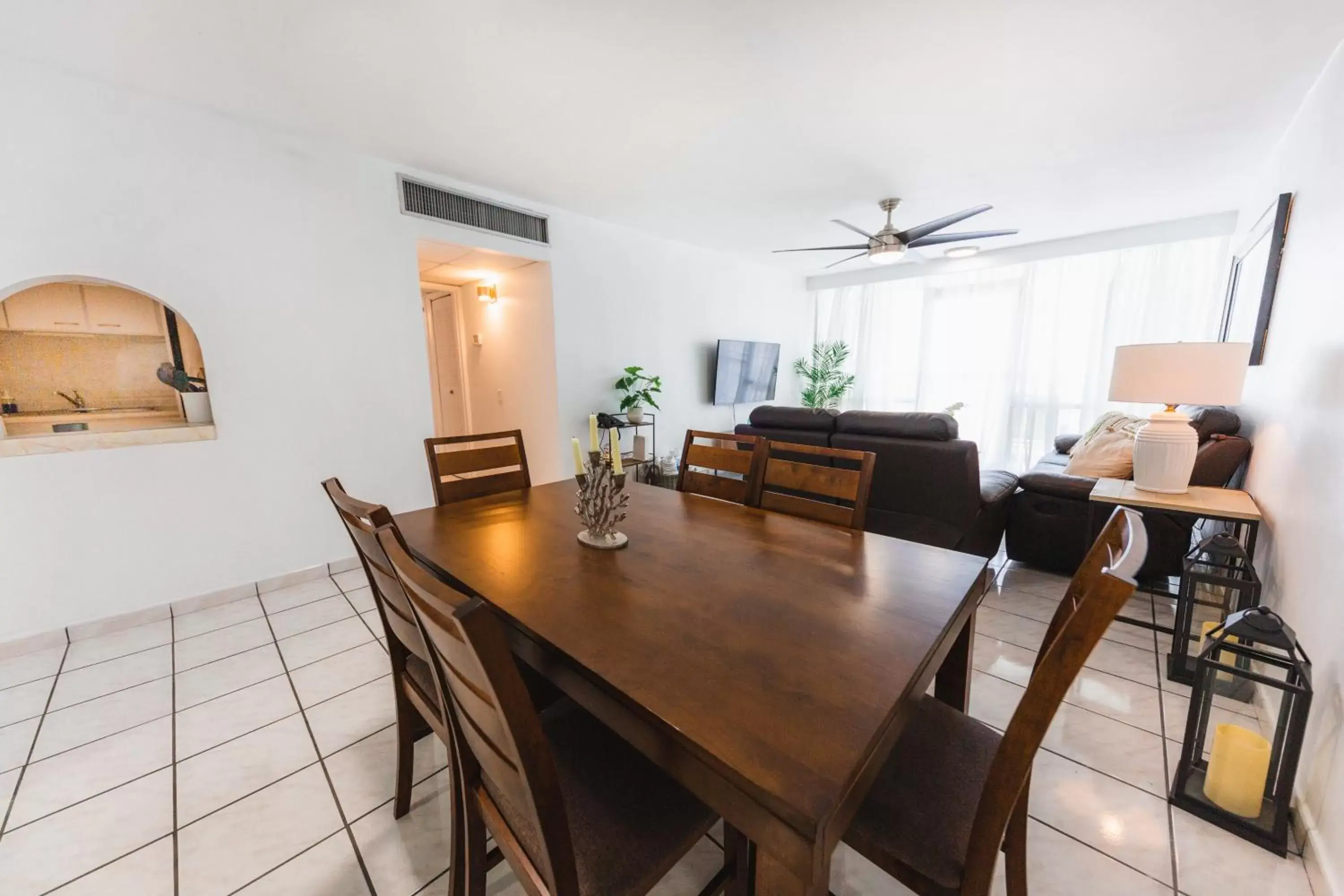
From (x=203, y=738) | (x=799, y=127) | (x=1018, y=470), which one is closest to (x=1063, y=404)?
(x=1018, y=470)

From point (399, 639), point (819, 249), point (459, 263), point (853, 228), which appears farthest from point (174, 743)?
point (819, 249)

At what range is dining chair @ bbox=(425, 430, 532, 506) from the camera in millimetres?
1893

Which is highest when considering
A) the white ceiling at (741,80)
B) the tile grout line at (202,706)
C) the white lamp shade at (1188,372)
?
the white ceiling at (741,80)

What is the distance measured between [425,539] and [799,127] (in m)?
2.64

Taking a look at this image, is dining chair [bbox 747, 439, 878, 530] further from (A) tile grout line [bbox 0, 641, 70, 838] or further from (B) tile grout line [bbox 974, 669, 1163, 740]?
(A) tile grout line [bbox 0, 641, 70, 838]

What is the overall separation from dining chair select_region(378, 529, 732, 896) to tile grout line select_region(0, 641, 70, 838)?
145 cm

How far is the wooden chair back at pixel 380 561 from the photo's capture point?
88 cm

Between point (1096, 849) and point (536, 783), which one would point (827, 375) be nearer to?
point (1096, 849)

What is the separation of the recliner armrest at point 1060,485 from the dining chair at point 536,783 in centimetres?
269

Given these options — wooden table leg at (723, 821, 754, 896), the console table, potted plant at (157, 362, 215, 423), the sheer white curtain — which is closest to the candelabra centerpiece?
wooden table leg at (723, 821, 754, 896)

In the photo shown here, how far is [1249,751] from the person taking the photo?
1.30m

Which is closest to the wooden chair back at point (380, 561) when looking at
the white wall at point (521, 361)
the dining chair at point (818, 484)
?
the dining chair at point (818, 484)

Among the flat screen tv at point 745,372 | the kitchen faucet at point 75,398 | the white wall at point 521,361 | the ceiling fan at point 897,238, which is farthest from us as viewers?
the flat screen tv at point 745,372

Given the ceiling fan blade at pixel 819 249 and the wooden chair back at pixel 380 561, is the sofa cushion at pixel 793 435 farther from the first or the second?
the wooden chair back at pixel 380 561
